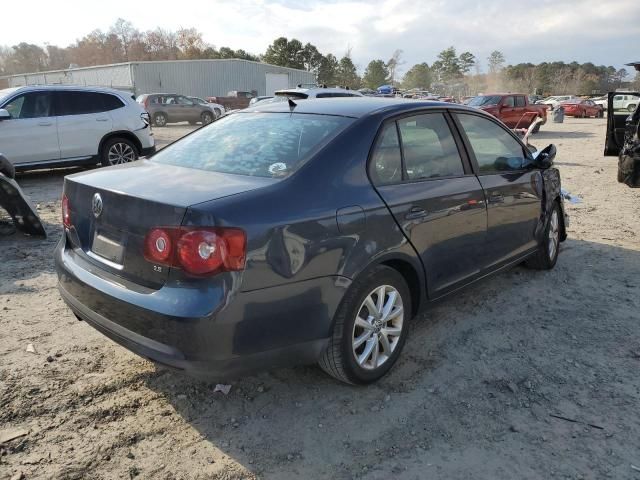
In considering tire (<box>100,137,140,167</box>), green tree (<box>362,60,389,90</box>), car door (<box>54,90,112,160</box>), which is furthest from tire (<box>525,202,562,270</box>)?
green tree (<box>362,60,389,90</box>)

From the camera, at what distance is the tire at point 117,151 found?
9898 mm

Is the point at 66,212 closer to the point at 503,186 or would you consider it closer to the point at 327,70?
the point at 503,186

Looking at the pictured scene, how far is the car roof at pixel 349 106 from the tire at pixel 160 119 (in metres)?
24.2

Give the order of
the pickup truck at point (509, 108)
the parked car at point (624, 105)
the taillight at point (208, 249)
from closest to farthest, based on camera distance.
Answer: the taillight at point (208, 249)
the parked car at point (624, 105)
the pickup truck at point (509, 108)

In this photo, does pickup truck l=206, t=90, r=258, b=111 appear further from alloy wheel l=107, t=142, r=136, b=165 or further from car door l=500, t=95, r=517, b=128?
alloy wheel l=107, t=142, r=136, b=165

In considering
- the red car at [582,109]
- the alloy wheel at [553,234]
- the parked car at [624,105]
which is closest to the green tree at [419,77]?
the red car at [582,109]

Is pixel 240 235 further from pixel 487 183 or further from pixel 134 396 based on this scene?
pixel 487 183

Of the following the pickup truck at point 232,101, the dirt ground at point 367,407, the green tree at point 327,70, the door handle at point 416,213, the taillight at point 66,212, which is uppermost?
the green tree at point 327,70

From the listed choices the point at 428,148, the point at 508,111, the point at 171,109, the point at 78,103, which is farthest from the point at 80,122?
the point at 171,109

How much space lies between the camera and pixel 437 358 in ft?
11.4

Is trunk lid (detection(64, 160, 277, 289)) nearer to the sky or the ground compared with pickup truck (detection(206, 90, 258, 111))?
nearer to the ground

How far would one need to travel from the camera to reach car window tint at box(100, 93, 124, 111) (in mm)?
9930

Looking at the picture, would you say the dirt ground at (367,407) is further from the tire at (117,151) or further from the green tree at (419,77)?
the green tree at (419,77)

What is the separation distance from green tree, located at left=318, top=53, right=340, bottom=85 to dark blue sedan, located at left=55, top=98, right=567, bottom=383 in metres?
72.5
